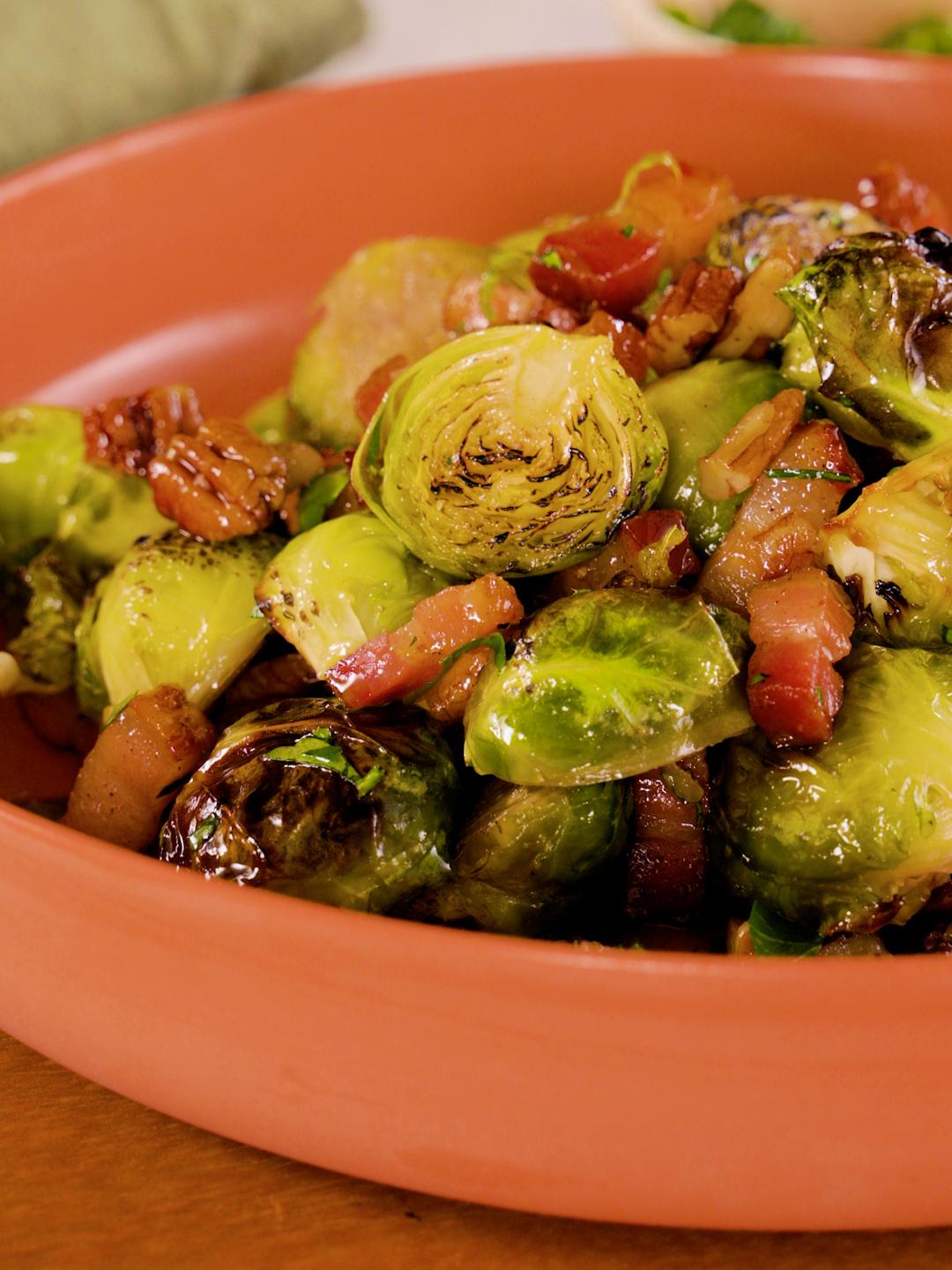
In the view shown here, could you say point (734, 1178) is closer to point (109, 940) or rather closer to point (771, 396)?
point (109, 940)

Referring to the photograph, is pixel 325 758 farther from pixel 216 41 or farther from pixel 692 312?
pixel 216 41

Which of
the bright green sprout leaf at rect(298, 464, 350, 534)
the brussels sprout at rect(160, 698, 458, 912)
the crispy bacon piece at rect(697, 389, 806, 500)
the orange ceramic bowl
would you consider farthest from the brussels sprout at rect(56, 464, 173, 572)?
the crispy bacon piece at rect(697, 389, 806, 500)

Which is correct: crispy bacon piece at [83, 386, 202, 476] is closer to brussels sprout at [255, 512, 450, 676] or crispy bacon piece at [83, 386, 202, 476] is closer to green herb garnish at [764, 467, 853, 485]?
brussels sprout at [255, 512, 450, 676]

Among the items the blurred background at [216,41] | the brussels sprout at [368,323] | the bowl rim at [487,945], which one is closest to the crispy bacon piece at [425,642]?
the bowl rim at [487,945]

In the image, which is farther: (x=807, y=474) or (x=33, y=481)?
(x=33, y=481)

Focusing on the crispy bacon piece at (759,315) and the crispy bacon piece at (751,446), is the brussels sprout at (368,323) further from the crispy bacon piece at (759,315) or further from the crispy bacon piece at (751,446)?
the crispy bacon piece at (751,446)

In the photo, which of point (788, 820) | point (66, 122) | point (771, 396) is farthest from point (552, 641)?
point (66, 122)

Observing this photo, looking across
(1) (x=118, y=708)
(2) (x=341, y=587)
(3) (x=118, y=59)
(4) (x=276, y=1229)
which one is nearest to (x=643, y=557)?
(2) (x=341, y=587)
